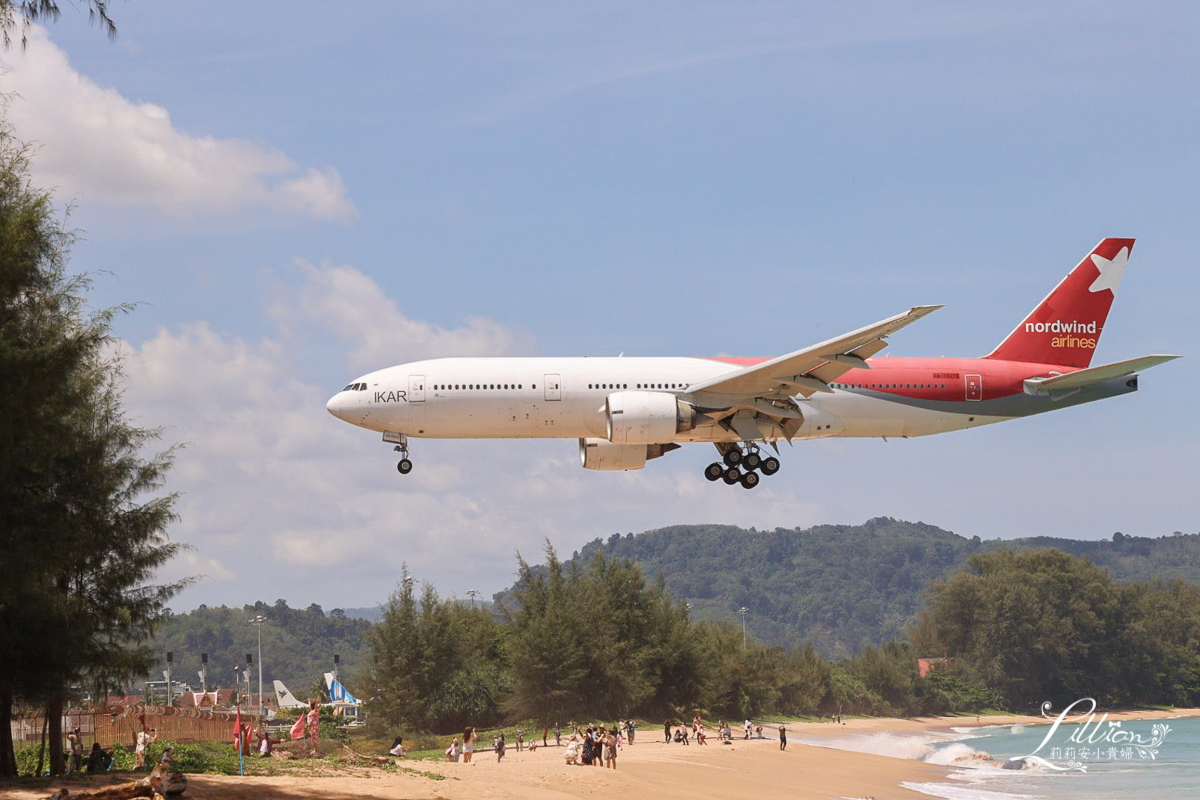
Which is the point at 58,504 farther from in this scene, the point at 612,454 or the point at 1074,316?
the point at 1074,316

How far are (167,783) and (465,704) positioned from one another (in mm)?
43256

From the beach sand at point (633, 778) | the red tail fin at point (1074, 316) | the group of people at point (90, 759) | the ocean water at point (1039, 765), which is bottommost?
the ocean water at point (1039, 765)

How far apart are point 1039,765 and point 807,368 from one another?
45.3 meters

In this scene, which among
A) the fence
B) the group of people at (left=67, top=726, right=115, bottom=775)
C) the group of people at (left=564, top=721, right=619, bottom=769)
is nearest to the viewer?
the group of people at (left=67, top=726, right=115, bottom=775)

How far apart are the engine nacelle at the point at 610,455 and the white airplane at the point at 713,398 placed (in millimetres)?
45

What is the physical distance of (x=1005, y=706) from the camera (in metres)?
130

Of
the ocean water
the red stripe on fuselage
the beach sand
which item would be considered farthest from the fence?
the ocean water

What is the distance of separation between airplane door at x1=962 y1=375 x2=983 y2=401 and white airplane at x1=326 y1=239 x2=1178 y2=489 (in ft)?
0.10

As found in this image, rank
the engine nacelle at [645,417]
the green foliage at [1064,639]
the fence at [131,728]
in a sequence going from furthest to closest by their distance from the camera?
1. the green foliage at [1064,639]
2. the fence at [131,728]
3. the engine nacelle at [645,417]

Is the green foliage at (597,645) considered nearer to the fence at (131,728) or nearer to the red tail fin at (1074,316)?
the fence at (131,728)

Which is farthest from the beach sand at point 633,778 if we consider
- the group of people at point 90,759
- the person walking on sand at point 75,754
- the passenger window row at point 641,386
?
the passenger window row at point 641,386

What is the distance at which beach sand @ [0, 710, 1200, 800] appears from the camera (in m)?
23.9

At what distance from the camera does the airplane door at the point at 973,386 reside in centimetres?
3859

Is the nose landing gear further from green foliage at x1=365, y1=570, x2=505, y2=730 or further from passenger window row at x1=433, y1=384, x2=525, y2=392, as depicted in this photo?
green foliage at x1=365, y1=570, x2=505, y2=730
